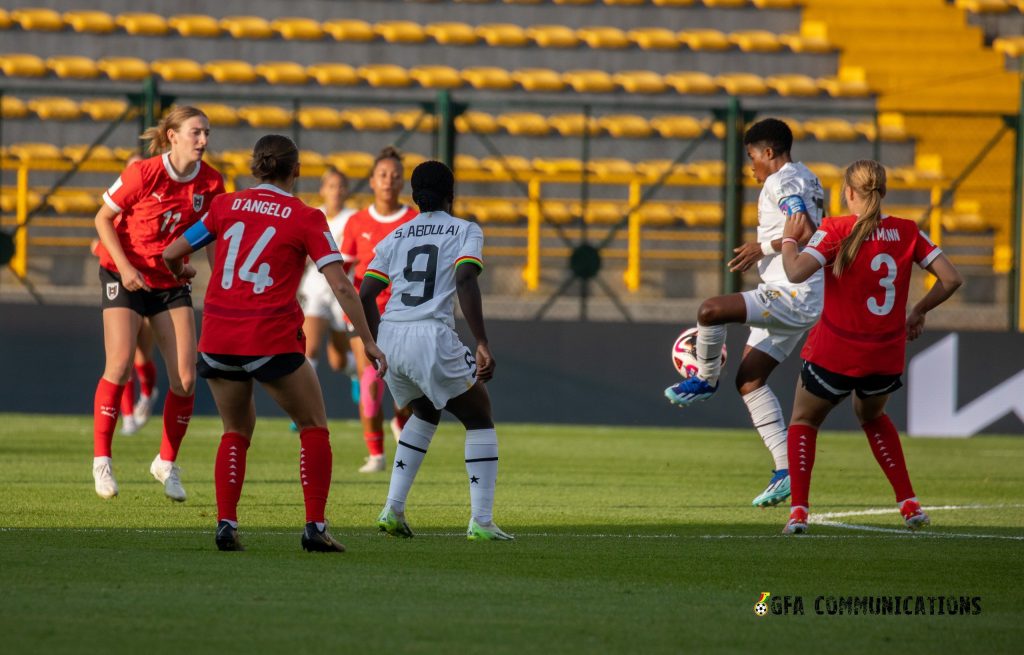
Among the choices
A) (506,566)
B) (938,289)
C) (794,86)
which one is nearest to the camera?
(506,566)

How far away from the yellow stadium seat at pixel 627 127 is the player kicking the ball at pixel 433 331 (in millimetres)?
14529

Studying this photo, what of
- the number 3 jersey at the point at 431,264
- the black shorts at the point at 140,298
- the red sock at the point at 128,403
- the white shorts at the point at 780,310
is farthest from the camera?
the red sock at the point at 128,403

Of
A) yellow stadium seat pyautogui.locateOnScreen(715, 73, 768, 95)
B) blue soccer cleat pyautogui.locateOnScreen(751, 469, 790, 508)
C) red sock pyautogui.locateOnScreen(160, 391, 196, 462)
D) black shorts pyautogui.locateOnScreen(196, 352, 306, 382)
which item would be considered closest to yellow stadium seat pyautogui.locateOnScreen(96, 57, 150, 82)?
yellow stadium seat pyautogui.locateOnScreen(715, 73, 768, 95)

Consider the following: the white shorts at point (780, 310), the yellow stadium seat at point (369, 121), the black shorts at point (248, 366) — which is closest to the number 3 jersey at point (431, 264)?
the black shorts at point (248, 366)

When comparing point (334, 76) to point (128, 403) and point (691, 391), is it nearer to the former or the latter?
point (128, 403)

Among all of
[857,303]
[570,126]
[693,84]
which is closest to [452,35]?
[570,126]

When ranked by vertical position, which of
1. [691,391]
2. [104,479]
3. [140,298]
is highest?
[140,298]

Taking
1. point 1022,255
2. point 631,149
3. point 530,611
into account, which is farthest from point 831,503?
point 631,149

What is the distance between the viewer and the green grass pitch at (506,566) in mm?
4969

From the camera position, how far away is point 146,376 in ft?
46.6

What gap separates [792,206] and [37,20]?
1755 centimetres

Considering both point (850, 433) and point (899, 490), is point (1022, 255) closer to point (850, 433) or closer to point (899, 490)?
point (850, 433)

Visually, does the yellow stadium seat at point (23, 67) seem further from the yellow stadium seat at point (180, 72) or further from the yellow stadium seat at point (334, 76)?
the yellow stadium seat at point (334, 76)

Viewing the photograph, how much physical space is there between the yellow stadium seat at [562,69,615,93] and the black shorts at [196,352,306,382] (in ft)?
54.2
